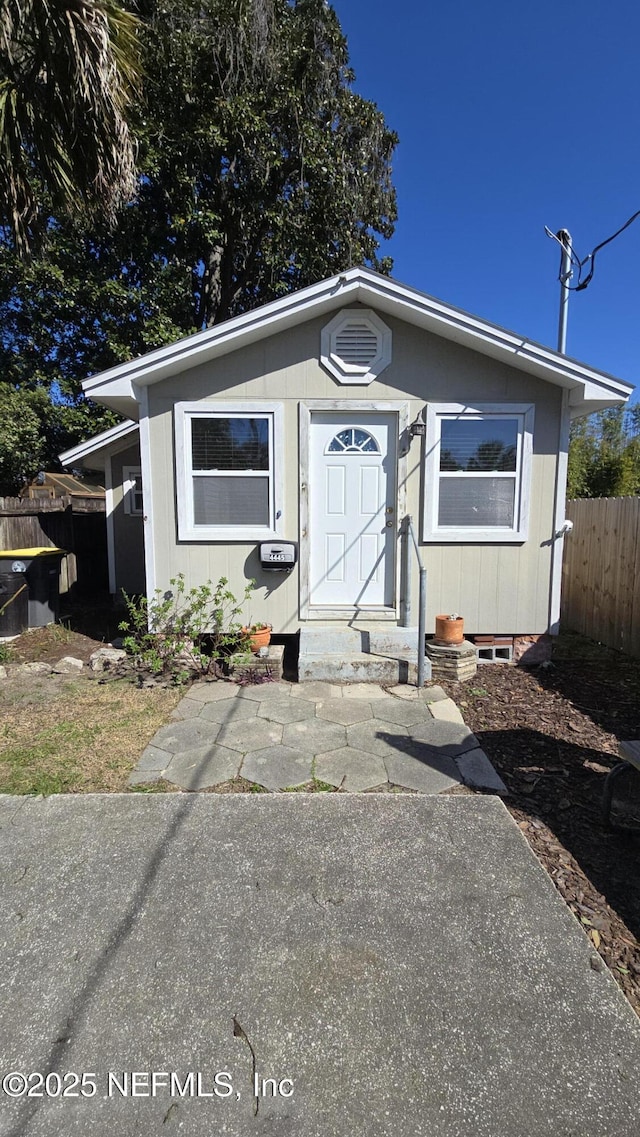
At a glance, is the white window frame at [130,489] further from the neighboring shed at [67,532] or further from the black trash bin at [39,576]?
the black trash bin at [39,576]

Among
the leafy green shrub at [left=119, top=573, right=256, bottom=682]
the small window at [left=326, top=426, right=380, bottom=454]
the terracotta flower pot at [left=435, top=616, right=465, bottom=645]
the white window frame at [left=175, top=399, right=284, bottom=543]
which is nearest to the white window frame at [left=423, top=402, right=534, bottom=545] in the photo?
the small window at [left=326, top=426, right=380, bottom=454]

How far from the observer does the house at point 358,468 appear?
522cm

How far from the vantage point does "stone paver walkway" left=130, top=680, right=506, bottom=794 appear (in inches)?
125

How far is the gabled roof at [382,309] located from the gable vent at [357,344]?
242mm

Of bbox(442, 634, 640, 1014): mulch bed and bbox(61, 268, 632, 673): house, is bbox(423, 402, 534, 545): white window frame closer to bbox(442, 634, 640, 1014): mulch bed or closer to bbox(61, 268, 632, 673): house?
bbox(61, 268, 632, 673): house

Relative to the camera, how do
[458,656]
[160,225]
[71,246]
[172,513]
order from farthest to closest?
[160,225], [71,246], [172,513], [458,656]

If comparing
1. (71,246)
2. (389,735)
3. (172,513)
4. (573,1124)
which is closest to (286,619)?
(172,513)

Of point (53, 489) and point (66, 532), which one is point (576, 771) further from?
point (53, 489)

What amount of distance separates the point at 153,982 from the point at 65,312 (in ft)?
45.5

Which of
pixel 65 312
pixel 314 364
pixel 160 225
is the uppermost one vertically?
pixel 160 225

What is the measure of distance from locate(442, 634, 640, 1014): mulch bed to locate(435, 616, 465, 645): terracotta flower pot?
17.2 inches

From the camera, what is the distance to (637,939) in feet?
6.61

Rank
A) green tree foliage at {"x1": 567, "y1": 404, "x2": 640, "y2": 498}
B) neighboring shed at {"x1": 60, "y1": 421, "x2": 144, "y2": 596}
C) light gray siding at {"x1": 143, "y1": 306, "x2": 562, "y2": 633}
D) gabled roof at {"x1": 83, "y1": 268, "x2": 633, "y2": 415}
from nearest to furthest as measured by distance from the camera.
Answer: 1. gabled roof at {"x1": 83, "y1": 268, "x2": 633, "y2": 415}
2. light gray siding at {"x1": 143, "y1": 306, "x2": 562, "y2": 633}
3. neighboring shed at {"x1": 60, "y1": 421, "x2": 144, "y2": 596}
4. green tree foliage at {"x1": 567, "y1": 404, "x2": 640, "y2": 498}

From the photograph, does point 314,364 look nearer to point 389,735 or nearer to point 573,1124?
point 389,735
